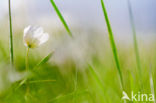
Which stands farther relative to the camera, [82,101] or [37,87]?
[37,87]

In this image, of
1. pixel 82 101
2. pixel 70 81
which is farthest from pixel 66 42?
pixel 70 81

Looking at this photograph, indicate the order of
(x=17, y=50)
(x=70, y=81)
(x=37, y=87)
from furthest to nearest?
(x=17, y=50) < (x=70, y=81) < (x=37, y=87)

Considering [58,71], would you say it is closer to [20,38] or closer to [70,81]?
[70,81]

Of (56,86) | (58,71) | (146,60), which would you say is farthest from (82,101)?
(146,60)

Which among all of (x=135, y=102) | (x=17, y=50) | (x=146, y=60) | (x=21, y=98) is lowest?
(x=146, y=60)

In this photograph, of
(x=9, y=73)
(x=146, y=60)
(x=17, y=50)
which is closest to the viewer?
(x=9, y=73)

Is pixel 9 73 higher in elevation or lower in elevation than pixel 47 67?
higher

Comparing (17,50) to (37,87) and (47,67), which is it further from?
(37,87)
